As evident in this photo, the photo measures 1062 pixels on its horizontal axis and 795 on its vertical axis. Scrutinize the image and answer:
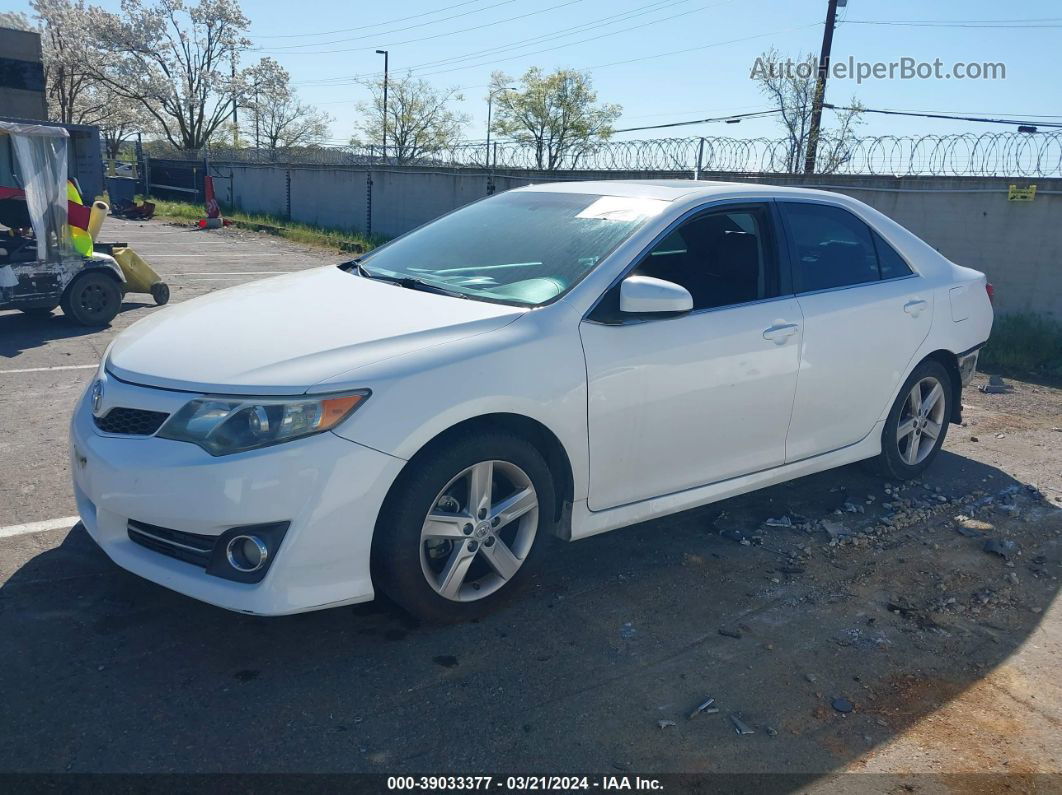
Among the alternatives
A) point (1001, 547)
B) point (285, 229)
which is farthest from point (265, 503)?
point (285, 229)

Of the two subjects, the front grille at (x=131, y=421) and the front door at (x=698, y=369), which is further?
the front door at (x=698, y=369)

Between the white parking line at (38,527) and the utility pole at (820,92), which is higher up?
the utility pole at (820,92)

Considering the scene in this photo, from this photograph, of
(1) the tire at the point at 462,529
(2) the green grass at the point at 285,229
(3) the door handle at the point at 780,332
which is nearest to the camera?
Result: (1) the tire at the point at 462,529

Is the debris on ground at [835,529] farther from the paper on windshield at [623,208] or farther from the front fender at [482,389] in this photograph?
the paper on windshield at [623,208]

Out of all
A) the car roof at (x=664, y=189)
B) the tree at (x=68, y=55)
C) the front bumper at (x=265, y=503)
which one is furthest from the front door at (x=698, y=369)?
the tree at (x=68, y=55)

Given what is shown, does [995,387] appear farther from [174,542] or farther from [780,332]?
[174,542]

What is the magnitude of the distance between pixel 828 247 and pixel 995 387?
176 inches

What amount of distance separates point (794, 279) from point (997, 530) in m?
1.81

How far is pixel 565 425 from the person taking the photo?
3617mm

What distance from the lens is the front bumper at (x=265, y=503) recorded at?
9.89 ft

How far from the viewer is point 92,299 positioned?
9.57m

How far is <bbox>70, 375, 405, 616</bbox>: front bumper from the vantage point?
9.89 feet

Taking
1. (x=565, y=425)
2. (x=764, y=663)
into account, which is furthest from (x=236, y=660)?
(x=764, y=663)

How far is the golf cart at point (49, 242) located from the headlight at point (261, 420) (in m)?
7.02
